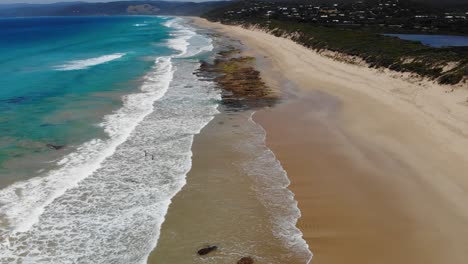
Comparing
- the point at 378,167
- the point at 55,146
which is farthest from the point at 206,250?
the point at 55,146

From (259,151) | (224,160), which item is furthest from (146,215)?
→ (259,151)

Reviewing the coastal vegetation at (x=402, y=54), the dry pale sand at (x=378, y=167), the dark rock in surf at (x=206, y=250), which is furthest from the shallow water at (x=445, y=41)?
the dark rock in surf at (x=206, y=250)

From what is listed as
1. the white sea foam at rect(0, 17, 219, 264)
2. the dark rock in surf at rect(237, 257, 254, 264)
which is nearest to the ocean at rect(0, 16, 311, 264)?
the white sea foam at rect(0, 17, 219, 264)

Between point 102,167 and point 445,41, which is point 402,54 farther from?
point 102,167

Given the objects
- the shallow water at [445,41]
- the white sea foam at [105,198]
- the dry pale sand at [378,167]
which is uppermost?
the shallow water at [445,41]

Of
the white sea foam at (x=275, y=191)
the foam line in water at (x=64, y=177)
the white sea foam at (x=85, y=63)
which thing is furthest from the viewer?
the white sea foam at (x=85, y=63)

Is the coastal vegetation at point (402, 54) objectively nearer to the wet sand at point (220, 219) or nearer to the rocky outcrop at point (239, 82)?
the rocky outcrop at point (239, 82)
